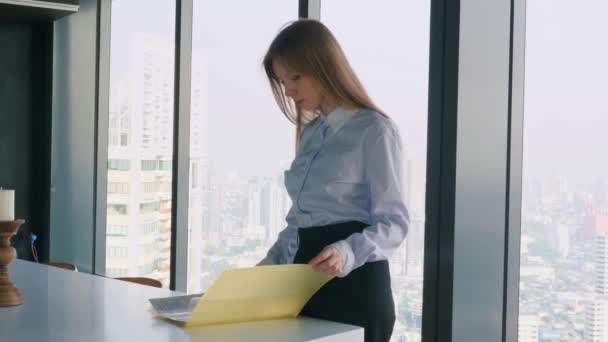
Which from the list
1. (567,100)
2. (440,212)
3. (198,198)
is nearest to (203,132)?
(198,198)

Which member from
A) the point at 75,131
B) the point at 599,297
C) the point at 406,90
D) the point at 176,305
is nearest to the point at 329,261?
the point at 176,305

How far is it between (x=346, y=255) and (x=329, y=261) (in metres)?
0.06

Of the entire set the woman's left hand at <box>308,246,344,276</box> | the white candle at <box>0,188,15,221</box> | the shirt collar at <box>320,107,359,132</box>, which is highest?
the shirt collar at <box>320,107,359,132</box>

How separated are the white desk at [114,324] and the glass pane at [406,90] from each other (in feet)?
3.59

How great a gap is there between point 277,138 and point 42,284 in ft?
5.64

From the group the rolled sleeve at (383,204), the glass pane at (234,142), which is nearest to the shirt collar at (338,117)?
the rolled sleeve at (383,204)

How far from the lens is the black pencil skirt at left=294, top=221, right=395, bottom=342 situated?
1.75 m

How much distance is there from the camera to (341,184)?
1.81m

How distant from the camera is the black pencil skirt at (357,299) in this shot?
5.76 ft

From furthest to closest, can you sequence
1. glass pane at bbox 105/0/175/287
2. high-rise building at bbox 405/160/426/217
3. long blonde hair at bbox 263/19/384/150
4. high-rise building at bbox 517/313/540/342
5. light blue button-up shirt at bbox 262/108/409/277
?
glass pane at bbox 105/0/175/287 < high-rise building at bbox 405/160/426/217 < high-rise building at bbox 517/313/540/342 < long blonde hair at bbox 263/19/384/150 < light blue button-up shirt at bbox 262/108/409/277

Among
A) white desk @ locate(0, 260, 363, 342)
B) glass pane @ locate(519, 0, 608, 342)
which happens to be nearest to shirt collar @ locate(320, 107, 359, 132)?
white desk @ locate(0, 260, 363, 342)

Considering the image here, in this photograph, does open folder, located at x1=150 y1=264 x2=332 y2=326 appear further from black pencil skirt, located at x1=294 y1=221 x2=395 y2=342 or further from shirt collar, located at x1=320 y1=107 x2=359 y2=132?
shirt collar, located at x1=320 y1=107 x2=359 y2=132

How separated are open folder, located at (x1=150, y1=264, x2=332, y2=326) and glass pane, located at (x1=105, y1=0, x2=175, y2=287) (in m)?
3.21

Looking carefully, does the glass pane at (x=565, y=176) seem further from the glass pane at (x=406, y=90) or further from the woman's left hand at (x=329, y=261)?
the woman's left hand at (x=329, y=261)
